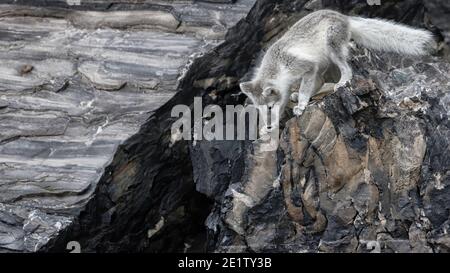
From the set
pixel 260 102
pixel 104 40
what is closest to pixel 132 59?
pixel 104 40

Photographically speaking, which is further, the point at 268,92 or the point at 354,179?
the point at 268,92

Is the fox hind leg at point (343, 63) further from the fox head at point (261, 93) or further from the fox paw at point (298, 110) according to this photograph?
the fox head at point (261, 93)

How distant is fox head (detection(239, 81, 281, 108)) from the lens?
10.8 meters

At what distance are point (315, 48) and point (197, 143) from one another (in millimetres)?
2328

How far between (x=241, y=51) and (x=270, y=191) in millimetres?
3362

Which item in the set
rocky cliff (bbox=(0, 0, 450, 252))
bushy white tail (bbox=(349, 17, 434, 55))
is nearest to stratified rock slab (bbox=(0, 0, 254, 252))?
rocky cliff (bbox=(0, 0, 450, 252))

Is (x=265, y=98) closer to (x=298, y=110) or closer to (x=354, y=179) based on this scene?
(x=298, y=110)

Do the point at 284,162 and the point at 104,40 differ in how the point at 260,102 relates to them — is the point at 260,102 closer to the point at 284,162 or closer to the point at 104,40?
the point at 284,162

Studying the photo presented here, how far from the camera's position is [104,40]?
12242 mm

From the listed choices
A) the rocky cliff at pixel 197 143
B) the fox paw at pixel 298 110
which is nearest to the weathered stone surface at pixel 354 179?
the rocky cliff at pixel 197 143

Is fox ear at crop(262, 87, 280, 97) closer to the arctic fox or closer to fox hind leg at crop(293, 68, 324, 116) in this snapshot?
the arctic fox

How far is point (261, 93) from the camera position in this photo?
10891 mm

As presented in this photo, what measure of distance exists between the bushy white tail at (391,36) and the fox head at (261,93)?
147 cm

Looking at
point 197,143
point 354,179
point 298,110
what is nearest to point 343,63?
point 298,110
